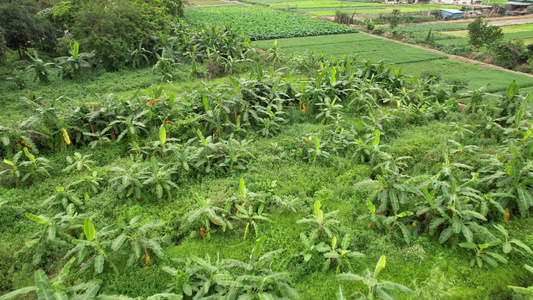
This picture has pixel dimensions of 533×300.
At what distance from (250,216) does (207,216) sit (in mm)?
554

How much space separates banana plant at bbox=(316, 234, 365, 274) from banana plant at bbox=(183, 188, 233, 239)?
117cm

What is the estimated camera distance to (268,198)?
427 cm

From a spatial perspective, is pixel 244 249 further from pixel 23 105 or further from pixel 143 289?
pixel 23 105

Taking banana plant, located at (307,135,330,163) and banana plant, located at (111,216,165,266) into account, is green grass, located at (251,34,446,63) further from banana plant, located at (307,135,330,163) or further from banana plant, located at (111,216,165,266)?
banana plant, located at (111,216,165,266)

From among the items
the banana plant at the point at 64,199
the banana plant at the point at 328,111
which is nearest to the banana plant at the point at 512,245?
the banana plant at the point at 328,111

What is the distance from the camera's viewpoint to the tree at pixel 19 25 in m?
9.05

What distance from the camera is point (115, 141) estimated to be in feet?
18.4

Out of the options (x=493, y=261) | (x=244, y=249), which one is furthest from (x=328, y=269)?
(x=493, y=261)

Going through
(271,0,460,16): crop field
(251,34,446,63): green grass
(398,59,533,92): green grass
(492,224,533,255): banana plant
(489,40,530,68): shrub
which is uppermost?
(271,0,460,16): crop field

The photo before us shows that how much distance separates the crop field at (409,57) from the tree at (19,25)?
9.08m

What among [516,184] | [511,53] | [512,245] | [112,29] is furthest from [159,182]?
[511,53]

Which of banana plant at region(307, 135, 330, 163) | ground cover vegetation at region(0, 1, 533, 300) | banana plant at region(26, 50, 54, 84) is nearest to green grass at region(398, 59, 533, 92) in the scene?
ground cover vegetation at region(0, 1, 533, 300)

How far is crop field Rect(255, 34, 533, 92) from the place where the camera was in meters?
9.58

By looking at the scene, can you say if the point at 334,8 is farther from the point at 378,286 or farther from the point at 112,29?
the point at 378,286
